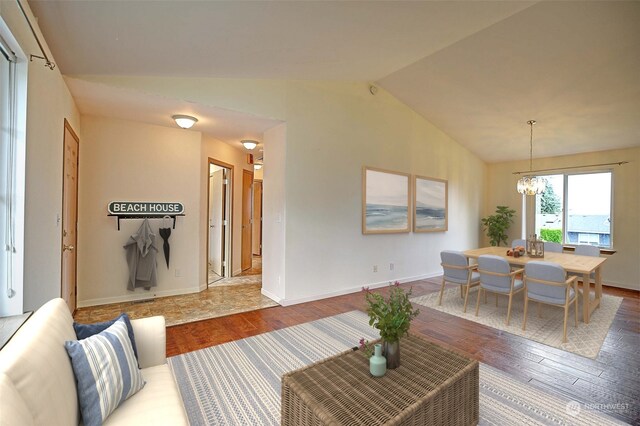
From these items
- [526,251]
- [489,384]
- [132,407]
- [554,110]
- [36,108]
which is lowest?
[489,384]

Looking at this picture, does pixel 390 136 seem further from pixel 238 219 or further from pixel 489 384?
pixel 489 384

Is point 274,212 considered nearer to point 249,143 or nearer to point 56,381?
point 249,143

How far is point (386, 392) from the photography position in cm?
146

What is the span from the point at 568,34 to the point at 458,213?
13.0 feet

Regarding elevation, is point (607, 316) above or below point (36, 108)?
below

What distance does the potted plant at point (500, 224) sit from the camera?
6.56 metres

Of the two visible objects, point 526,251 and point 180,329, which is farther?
point 526,251

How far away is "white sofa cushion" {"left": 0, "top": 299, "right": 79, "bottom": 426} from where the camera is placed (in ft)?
2.92

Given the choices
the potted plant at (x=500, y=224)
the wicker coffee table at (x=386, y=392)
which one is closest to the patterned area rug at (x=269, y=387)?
the wicker coffee table at (x=386, y=392)

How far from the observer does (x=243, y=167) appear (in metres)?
5.81

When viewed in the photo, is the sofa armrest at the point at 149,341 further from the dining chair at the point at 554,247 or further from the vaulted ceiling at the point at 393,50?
the dining chair at the point at 554,247

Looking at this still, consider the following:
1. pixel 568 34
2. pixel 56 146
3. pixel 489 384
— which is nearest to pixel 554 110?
pixel 568 34

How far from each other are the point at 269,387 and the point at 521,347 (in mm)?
2372

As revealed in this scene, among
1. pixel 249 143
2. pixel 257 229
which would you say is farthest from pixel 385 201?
pixel 257 229
